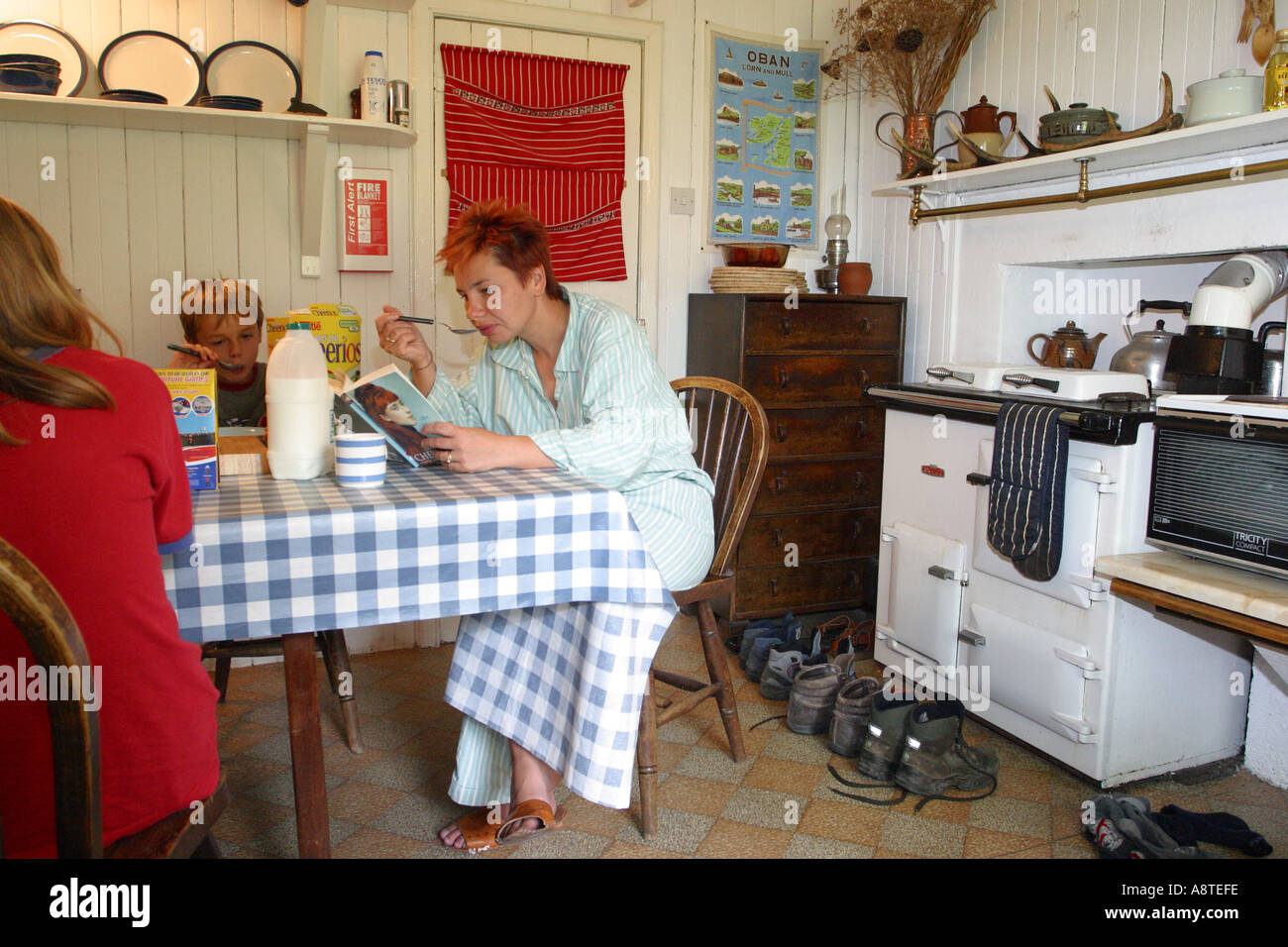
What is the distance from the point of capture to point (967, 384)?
2.91m

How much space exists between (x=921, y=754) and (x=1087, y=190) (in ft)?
5.57

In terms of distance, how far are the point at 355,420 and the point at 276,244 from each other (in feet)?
5.42

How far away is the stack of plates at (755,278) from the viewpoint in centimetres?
357

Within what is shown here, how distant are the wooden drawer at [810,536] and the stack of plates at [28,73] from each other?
245 cm

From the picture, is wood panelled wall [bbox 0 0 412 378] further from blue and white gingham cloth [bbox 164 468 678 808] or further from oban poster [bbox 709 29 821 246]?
blue and white gingham cloth [bbox 164 468 678 808]

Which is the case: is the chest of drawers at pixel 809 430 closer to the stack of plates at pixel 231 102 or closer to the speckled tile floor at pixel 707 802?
the speckled tile floor at pixel 707 802

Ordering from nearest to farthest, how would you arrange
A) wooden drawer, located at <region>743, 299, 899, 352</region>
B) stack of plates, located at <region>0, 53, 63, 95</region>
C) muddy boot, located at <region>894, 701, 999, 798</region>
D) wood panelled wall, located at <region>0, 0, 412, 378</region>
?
1. muddy boot, located at <region>894, 701, 999, 798</region>
2. stack of plates, located at <region>0, 53, 63, 95</region>
3. wood panelled wall, located at <region>0, 0, 412, 378</region>
4. wooden drawer, located at <region>743, 299, 899, 352</region>

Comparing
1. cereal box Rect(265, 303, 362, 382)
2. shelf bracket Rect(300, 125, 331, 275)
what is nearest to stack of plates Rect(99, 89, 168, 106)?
shelf bracket Rect(300, 125, 331, 275)

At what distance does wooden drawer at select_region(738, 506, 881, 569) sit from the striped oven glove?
1053 millimetres

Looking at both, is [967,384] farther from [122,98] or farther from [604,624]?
[122,98]

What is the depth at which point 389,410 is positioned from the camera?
1804 mm

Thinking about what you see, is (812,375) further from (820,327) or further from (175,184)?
(175,184)

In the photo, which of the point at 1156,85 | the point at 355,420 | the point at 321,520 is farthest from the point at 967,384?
the point at 321,520

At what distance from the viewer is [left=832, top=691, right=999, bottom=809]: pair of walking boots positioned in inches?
90.7
